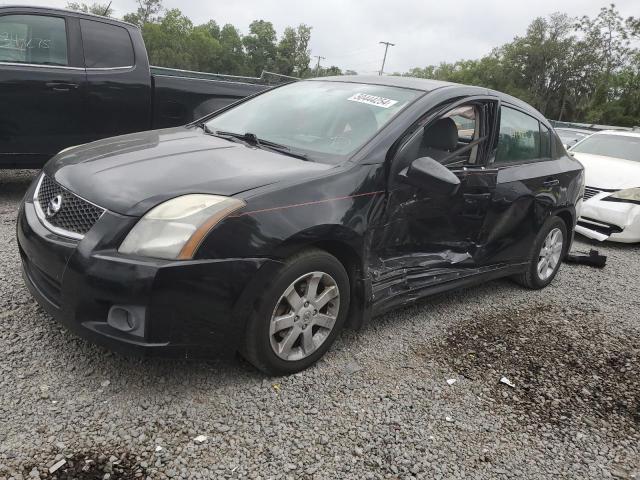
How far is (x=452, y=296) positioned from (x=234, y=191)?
2.46 meters

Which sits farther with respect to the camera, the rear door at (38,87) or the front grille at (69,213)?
the rear door at (38,87)

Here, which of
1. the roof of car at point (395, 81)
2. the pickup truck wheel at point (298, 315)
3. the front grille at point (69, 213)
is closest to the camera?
the front grille at point (69, 213)

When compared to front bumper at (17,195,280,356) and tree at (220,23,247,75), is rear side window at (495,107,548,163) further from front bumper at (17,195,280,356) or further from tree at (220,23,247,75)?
tree at (220,23,247,75)

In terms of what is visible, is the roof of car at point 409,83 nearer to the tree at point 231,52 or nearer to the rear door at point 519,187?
the rear door at point 519,187

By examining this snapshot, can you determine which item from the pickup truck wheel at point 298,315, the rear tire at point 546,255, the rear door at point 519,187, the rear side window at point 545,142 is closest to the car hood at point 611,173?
the rear tire at point 546,255

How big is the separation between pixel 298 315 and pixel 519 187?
2.16 m

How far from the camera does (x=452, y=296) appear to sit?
436cm

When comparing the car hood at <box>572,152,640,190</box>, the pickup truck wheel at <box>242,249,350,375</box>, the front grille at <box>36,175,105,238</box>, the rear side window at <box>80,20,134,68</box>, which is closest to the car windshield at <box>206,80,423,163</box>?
the pickup truck wheel at <box>242,249,350,375</box>

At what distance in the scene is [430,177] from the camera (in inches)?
118

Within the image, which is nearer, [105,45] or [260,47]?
[105,45]

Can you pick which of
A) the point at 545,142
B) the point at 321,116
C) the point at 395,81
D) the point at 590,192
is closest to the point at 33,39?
the point at 321,116

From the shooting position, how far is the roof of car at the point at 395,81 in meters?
3.59

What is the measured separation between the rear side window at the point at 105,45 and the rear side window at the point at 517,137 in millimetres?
3807

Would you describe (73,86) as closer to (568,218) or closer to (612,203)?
(568,218)
